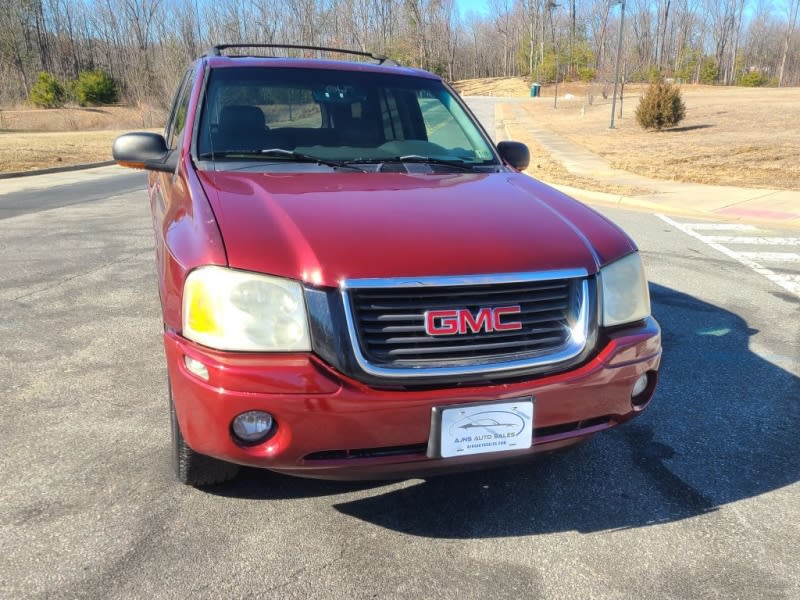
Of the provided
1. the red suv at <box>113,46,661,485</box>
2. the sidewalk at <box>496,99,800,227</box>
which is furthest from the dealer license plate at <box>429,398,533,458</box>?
the sidewalk at <box>496,99,800,227</box>

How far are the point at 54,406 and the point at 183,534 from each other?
1495 millimetres

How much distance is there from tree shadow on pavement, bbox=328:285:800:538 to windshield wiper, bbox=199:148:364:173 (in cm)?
155

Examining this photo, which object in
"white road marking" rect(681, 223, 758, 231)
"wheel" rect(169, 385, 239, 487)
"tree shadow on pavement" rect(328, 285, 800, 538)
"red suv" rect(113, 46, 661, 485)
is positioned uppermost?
"red suv" rect(113, 46, 661, 485)

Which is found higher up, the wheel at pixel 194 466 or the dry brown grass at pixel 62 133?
the wheel at pixel 194 466

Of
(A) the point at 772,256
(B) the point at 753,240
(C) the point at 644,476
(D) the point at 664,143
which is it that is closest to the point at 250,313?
(C) the point at 644,476

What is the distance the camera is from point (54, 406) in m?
3.54

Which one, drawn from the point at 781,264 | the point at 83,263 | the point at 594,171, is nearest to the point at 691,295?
the point at 781,264

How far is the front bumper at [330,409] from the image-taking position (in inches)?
83.0

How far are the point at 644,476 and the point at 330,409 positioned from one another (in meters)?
1.60

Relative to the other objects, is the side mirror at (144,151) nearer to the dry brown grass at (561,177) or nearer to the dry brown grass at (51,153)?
the dry brown grass at (561,177)

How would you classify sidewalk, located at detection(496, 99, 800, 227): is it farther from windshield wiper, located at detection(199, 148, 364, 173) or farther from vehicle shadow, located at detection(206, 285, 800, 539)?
windshield wiper, located at detection(199, 148, 364, 173)

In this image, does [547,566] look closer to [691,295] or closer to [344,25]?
[691,295]

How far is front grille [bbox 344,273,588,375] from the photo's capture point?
2.16m

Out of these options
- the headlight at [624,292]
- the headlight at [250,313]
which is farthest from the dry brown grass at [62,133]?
the headlight at [624,292]
